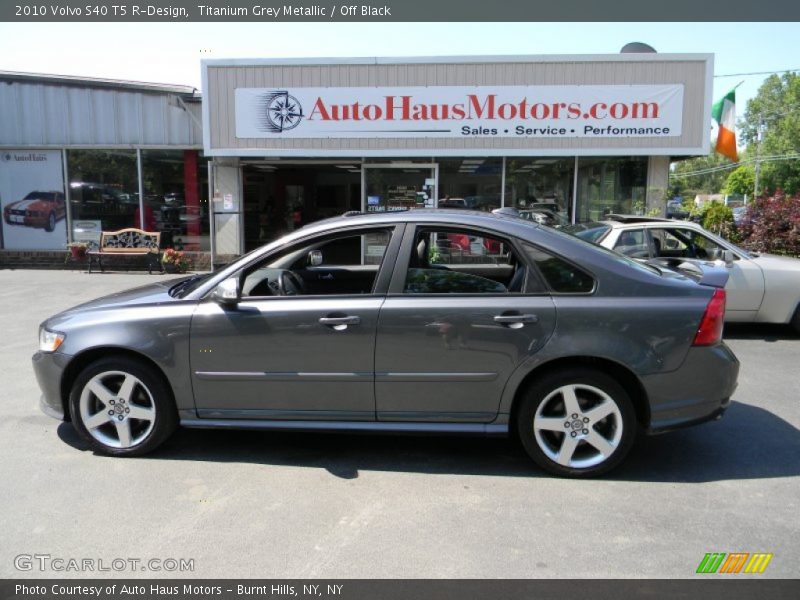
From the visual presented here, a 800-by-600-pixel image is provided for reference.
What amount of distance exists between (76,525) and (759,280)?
7.57m

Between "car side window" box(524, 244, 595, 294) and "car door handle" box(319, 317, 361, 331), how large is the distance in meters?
1.21

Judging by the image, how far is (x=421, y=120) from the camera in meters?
12.3

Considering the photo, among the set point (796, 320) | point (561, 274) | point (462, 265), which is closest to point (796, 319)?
point (796, 320)

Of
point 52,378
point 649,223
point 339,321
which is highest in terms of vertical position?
point 649,223

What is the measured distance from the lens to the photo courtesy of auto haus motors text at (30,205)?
15.0m

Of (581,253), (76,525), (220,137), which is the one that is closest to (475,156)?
(220,137)

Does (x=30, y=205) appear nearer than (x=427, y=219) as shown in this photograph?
No

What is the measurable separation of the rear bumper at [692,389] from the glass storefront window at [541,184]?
9318 mm

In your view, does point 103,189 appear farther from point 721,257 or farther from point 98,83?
point 721,257

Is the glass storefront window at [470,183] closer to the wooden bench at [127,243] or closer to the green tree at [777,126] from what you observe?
the wooden bench at [127,243]

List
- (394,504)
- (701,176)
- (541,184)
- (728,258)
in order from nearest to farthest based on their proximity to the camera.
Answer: (394,504)
(728,258)
(541,184)
(701,176)

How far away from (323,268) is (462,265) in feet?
4.04

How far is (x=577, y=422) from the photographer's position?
12.5 feet
